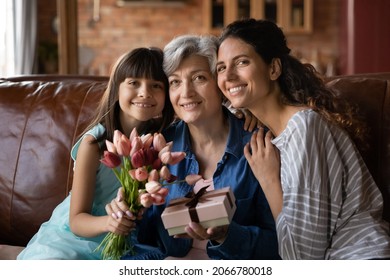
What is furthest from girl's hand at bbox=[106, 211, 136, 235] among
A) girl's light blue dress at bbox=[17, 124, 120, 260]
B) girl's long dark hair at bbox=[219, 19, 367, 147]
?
girl's long dark hair at bbox=[219, 19, 367, 147]

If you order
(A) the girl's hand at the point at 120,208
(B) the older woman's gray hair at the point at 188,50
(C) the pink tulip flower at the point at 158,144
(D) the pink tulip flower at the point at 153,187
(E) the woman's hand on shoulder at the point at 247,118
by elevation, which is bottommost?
(A) the girl's hand at the point at 120,208

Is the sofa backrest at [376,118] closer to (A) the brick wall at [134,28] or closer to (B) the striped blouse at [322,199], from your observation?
(B) the striped blouse at [322,199]

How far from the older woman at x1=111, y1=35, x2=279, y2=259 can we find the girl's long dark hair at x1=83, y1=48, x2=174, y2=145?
0.12 ft

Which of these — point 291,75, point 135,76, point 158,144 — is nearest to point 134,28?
point 135,76

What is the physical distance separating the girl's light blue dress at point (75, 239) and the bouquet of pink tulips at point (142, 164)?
0.24 m

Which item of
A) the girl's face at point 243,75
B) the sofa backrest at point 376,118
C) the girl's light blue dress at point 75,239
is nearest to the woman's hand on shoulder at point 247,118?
the girl's face at point 243,75

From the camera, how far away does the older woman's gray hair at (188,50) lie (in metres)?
1.63

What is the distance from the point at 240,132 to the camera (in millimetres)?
1700

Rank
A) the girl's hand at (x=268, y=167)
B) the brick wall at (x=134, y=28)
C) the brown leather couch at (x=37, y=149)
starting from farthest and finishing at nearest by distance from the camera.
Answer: the brick wall at (x=134, y=28) < the brown leather couch at (x=37, y=149) < the girl's hand at (x=268, y=167)

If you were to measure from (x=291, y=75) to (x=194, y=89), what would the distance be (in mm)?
253

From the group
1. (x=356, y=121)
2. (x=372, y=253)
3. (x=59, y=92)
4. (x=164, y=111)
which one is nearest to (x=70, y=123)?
(x=59, y=92)

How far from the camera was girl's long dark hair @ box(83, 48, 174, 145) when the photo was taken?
1.67m

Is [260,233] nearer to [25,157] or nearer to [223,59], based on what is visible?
[223,59]

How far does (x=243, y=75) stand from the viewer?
1.54 m
